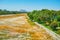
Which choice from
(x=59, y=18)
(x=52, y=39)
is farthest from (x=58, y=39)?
(x=59, y=18)

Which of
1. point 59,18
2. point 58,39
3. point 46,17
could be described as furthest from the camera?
point 46,17

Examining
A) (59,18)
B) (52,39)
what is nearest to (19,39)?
(52,39)

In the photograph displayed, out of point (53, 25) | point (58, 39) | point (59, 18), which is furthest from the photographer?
point (59, 18)

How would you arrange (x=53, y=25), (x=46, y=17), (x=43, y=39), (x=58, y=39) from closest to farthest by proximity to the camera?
(x=58, y=39) < (x=43, y=39) < (x=53, y=25) < (x=46, y=17)

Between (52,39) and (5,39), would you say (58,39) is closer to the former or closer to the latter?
(52,39)

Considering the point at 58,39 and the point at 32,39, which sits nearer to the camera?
the point at 58,39

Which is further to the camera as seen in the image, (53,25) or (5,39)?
(53,25)

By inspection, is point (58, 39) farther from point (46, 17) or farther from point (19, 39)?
point (46, 17)

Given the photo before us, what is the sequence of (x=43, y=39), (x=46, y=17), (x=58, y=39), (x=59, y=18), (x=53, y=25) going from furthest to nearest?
1. (x=46, y=17)
2. (x=59, y=18)
3. (x=53, y=25)
4. (x=43, y=39)
5. (x=58, y=39)
